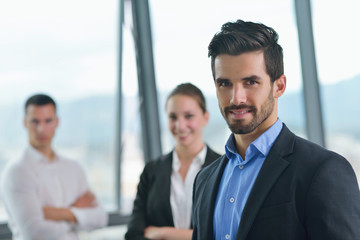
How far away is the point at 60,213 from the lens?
126 inches

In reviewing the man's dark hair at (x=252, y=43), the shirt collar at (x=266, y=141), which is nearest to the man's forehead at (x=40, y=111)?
the man's dark hair at (x=252, y=43)

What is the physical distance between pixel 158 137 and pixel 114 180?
64cm

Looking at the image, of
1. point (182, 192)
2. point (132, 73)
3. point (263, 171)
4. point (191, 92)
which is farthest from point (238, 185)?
point (132, 73)

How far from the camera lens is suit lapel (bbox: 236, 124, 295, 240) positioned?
135cm

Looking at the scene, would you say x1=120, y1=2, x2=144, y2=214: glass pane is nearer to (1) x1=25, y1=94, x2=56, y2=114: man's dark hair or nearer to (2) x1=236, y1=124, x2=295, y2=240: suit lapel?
(1) x1=25, y1=94, x2=56, y2=114: man's dark hair

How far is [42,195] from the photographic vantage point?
322cm

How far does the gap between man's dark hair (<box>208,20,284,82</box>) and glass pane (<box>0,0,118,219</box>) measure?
3328 millimetres

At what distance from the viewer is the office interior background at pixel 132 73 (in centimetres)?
391

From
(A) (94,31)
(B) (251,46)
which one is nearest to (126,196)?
(A) (94,31)

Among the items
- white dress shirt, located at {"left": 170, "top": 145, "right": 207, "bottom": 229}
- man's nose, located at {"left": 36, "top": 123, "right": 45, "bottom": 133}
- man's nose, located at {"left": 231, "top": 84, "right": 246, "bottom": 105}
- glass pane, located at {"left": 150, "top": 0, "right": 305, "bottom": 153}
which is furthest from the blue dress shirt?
glass pane, located at {"left": 150, "top": 0, "right": 305, "bottom": 153}

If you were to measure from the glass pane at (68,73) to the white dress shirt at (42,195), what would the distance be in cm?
129

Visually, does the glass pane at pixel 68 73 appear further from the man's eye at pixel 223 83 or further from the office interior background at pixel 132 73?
the man's eye at pixel 223 83

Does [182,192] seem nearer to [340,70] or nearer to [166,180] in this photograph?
[166,180]

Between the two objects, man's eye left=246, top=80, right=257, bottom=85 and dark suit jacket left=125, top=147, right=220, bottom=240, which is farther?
dark suit jacket left=125, top=147, right=220, bottom=240
